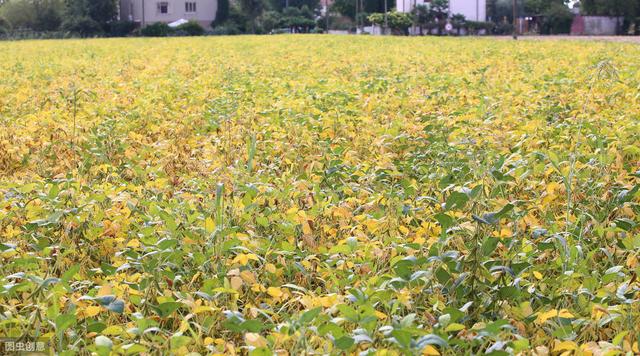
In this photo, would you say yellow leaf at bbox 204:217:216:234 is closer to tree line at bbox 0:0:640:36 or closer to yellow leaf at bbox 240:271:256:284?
yellow leaf at bbox 240:271:256:284

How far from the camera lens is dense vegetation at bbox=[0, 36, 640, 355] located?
2592 mm

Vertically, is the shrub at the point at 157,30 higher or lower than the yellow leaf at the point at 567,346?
higher

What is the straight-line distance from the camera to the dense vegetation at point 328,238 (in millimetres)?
2592

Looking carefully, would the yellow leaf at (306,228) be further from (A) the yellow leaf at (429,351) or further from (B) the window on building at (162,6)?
(B) the window on building at (162,6)

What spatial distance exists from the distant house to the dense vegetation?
72.3 m

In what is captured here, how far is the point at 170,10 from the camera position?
78125mm

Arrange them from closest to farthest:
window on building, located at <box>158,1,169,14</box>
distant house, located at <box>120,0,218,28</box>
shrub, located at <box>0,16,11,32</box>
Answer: shrub, located at <box>0,16,11,32</box>
distant house, located at <box>120,0,218,28</box>
window on building, located at <box>158,1,169,14</box>

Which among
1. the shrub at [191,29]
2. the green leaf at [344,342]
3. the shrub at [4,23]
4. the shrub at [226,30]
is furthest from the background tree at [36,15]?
the green leaf at [344,342]

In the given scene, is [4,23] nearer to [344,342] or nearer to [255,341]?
[255,341]

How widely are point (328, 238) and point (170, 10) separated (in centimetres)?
7732

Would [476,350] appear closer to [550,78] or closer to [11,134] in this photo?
[11,134]

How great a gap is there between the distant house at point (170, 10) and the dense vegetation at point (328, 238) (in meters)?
72.3

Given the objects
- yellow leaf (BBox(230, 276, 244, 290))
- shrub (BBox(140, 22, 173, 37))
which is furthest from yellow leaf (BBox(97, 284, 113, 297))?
shrub (BBox(140, 22, 173, 37))

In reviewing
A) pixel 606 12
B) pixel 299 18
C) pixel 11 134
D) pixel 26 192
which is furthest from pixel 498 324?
pixel 299 18
